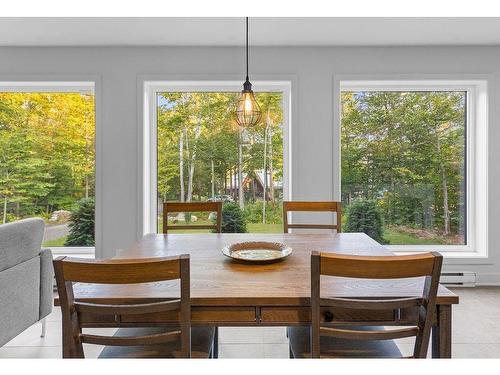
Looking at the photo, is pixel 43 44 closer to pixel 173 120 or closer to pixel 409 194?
pixel 173 120

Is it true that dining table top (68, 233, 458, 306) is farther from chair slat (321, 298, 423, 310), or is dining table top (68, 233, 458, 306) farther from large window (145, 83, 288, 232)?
→ large window (145, 83, 288, 232)

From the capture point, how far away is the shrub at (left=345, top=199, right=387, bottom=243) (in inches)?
144

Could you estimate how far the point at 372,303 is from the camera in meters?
1.13

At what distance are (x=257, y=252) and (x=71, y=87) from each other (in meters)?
2.74

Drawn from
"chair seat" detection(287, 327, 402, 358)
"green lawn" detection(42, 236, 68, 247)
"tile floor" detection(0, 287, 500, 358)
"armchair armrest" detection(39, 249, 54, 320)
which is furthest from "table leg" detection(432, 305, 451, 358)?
"green lawn" detection(42, 236, 68, 247)

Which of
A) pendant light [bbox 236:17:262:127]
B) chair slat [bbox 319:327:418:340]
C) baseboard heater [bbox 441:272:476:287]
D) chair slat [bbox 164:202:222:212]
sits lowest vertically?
baseboard heater [bbox 441:272:476:287]

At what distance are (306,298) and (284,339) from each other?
1.34m

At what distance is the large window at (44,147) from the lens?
11.6 feet

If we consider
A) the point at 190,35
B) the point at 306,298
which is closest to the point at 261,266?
the point at 306,298

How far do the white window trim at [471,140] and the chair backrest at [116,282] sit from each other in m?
2.57

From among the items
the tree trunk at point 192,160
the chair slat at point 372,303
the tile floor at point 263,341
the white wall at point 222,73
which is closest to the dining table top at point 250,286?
the chair slat at point 372,303

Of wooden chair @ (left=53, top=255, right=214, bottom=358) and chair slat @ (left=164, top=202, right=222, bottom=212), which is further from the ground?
chair slat @ (left=164, top=202, right=222, bottom=212)

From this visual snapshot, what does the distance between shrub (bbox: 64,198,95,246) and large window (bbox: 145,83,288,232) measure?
61 centimetres

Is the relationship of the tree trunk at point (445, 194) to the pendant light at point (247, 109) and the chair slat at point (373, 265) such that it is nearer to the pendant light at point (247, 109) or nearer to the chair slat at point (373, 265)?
the pendant light at point (247, 109)
